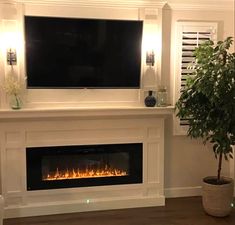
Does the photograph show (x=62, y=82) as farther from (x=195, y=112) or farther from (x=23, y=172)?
(x=195, y=112)

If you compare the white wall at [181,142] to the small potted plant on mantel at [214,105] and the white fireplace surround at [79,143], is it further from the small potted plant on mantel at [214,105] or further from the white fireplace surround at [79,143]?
the small potted plant on mantel at [214,105]

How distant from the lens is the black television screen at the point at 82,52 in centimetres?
376

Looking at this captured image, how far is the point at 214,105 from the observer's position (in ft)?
12.0

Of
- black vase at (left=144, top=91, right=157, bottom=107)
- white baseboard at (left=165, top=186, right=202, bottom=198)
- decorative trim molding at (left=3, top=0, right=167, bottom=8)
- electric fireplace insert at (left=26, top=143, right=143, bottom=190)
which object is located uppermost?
decorative trim molding at (left=3, top=0, right=167, bottom=8)

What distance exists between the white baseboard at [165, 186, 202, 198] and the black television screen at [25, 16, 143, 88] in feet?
4.68

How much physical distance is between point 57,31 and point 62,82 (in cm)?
55

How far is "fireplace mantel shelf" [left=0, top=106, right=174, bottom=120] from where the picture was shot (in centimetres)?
365

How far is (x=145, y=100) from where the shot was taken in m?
4.04

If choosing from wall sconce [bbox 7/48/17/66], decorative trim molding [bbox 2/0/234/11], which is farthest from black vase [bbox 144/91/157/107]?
wall sconce [bbox 7/48/17/66]

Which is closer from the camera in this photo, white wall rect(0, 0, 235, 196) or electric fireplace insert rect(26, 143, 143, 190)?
electric fireplace insert rect(26, 143, 143, 190)

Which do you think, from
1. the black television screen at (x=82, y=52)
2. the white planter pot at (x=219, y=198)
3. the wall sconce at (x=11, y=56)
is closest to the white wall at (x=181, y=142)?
the black television screen at (x=82, y=52)

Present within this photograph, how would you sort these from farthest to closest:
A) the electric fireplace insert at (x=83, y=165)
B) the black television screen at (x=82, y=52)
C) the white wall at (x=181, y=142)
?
the white wall at (x=181, y=142) → the electric fireplace insert at (x=83, y=165) → the black television screen at (x=82, y=52)

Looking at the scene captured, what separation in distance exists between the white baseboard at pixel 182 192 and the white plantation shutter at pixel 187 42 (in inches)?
35.2

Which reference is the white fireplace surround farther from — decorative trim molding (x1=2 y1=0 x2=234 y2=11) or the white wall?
decorative trim molding (x1=2 y1=0 x2=234 y2=11)
